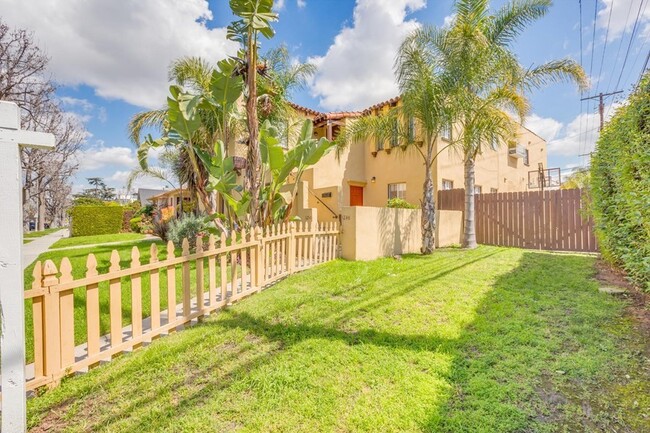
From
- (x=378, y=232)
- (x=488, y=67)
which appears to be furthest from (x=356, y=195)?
(x=488, y=67)

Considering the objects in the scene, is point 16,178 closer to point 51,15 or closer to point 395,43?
point 395,43

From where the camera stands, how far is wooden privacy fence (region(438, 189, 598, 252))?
36.3 ft

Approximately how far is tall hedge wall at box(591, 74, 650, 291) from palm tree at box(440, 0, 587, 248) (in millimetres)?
Result: 3716

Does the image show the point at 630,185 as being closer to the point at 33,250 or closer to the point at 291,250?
the point at 291,250

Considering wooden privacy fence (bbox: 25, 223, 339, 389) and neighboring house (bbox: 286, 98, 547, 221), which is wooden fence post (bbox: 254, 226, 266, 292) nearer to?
wooden privacy fence (bbox: 25, 223, 339, 389)

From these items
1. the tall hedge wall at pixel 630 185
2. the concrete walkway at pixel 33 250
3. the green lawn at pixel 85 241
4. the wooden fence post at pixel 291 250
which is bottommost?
the concrete walkway at pixel 33 250

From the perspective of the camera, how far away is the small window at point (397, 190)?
1479cm

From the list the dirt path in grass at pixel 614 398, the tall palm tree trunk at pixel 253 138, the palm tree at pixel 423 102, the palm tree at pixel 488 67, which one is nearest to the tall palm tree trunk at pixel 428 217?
the palm tree at pixel 423 102

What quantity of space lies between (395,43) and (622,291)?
9.12 meters

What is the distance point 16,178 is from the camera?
5.80 ft

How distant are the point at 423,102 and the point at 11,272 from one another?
32.2 feet

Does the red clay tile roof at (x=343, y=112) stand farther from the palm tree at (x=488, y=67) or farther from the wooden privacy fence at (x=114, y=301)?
the wooden privacy fence at (x=114, y=301)

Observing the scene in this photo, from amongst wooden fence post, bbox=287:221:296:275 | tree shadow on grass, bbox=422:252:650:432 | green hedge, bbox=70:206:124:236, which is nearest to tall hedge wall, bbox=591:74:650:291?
tree shadow on grass, bbox=422:252:650:432

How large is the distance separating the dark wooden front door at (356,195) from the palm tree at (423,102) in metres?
5.71
